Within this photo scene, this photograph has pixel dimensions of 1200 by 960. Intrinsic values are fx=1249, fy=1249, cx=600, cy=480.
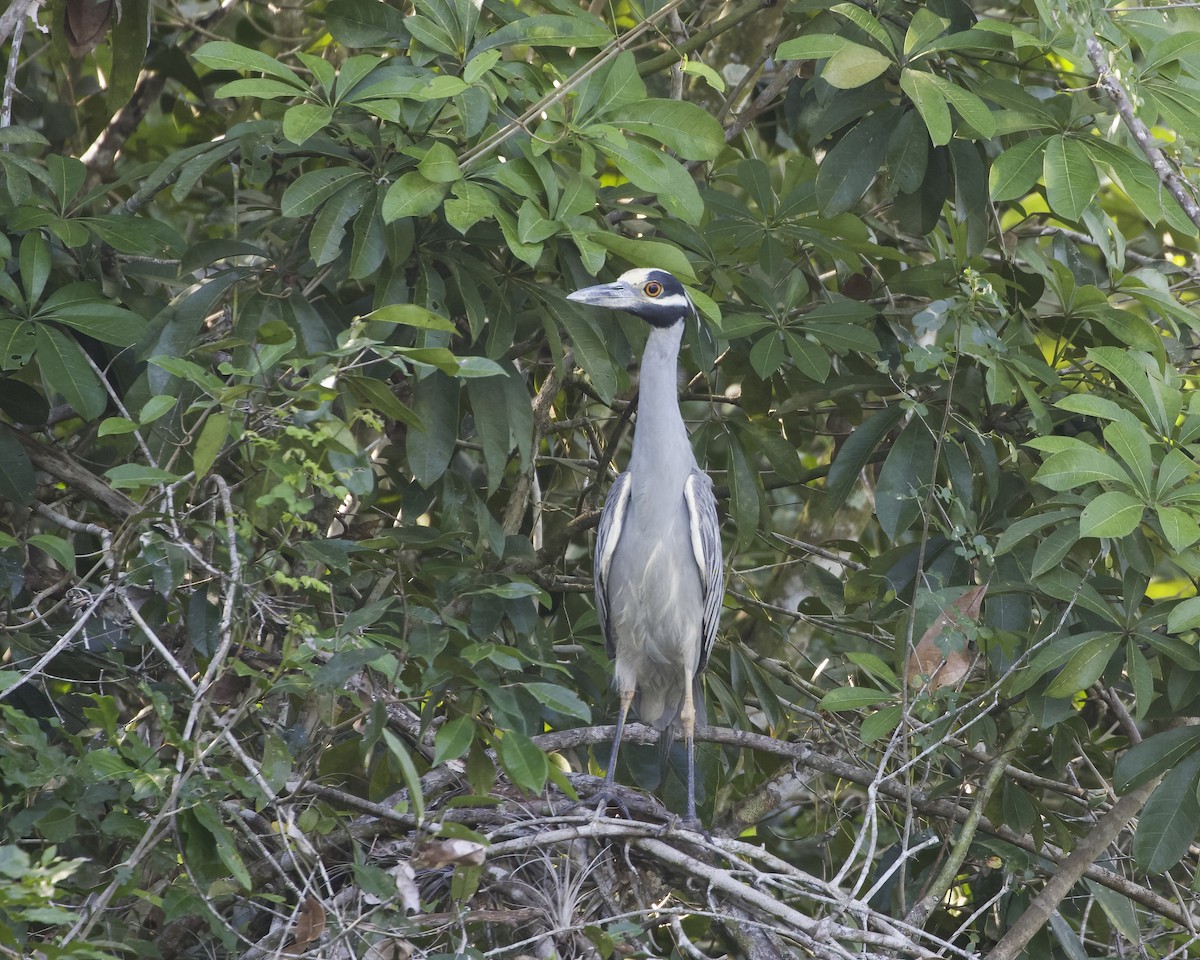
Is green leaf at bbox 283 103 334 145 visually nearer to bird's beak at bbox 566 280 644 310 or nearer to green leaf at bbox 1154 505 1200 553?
bird's beak at bbox 566 280 644 310

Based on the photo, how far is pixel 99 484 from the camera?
3.43 meters

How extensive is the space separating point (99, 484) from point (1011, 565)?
2.58 meters

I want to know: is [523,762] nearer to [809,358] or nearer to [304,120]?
[304,120]

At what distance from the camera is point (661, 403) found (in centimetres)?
382

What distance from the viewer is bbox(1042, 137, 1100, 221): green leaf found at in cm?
312

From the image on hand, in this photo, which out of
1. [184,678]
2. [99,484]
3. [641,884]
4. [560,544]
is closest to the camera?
[184,678]

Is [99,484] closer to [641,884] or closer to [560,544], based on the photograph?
[560,544]

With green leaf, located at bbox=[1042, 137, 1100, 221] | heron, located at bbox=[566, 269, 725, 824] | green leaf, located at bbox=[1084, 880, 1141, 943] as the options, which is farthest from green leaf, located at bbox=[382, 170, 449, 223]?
green leaf, located at bbox=[1084, 880, 1141, 943]

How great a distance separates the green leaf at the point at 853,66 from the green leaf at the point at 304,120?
123 cm

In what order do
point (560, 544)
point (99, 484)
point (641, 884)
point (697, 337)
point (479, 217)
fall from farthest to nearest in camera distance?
1. point (560, 544)
2. point (697, 337)
3. point (99, 484)
4. point (641, 884)
5. point (479, 217)

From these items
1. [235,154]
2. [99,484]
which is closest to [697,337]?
[235,154]

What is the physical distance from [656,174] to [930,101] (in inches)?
29.7

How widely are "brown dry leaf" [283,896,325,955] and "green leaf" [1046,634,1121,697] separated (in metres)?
1.81

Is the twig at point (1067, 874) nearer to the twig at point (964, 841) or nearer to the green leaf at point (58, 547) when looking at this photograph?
the twig at point (964, 841)
